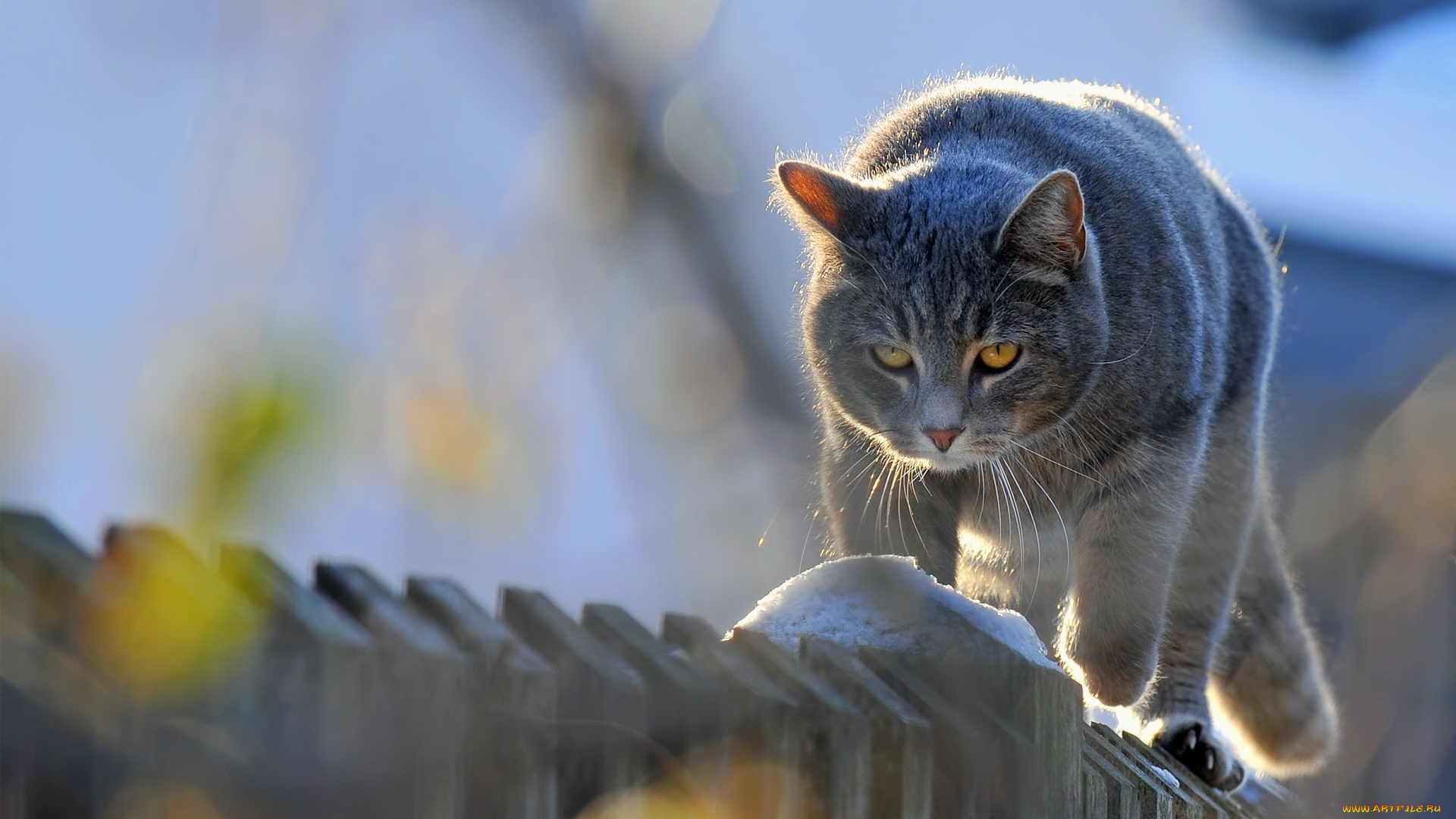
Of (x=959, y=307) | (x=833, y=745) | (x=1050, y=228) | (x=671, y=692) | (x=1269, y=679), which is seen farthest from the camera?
(x=1269, y=679)

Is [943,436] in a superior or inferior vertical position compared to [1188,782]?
superior

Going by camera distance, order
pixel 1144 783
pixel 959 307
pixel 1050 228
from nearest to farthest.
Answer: pixel 1144 783, pixel 1050 228, pixel 959 307

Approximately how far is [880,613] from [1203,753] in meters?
1.71

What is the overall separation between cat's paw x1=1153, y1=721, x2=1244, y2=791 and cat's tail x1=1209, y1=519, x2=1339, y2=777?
64 cm

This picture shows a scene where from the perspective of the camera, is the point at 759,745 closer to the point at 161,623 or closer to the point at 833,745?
the point at 833,745

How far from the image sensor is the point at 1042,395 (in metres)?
2.92

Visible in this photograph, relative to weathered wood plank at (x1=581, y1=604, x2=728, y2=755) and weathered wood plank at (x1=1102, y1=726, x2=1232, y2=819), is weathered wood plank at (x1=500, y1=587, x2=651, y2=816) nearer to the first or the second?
weathered wood plank at (x1=581, y1=604, x2=728, y2=755)

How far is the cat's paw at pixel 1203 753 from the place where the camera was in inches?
123

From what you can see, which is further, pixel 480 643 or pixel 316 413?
pixel 316 413

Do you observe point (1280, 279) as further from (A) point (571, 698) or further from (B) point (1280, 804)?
(A) point (571, 698)

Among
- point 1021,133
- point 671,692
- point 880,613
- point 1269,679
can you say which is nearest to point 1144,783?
point 880,613

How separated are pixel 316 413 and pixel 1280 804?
2481 millimetres

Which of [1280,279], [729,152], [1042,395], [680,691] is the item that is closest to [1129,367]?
[1042,395]

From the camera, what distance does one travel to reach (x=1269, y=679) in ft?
12.7
